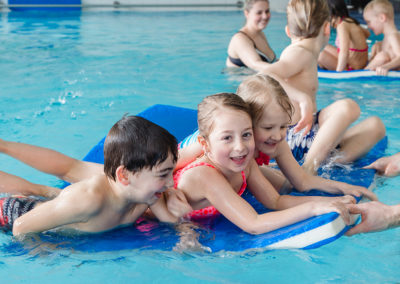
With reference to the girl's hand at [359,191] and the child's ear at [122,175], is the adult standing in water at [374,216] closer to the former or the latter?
the girl's hand at [359,191]

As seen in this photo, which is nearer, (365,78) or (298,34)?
(298,34)

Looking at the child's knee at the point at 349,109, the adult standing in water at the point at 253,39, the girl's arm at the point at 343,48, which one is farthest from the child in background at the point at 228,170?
the girl's arm at the point at 343,48

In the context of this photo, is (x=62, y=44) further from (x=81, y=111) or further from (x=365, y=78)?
(x=365, y=78)

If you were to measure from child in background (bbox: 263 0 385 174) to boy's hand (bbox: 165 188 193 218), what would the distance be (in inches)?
34.9

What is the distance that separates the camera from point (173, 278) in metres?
1.97

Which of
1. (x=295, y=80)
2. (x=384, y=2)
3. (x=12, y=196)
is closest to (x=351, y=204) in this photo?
(x=295, y=80)

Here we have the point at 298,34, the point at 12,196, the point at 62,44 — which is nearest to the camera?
the point at 12,196

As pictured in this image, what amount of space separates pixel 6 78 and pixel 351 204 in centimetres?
439

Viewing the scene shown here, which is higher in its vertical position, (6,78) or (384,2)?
(384,2)

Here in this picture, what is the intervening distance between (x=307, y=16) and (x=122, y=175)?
1487 mm

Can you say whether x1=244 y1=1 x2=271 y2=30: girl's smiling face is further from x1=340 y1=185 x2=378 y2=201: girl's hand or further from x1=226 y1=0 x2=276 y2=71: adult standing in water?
x1=340 y1=185 x2=378 y2=201: girl's hand

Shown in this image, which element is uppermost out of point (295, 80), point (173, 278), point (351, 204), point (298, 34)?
point (298, 34)

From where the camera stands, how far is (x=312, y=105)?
2697 mm

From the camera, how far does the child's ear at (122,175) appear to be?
1869 millimetres
